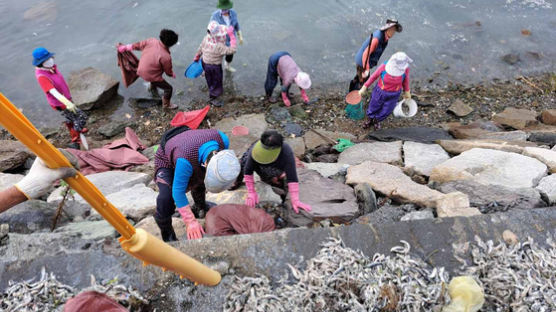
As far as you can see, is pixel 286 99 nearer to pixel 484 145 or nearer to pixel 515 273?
pixel 484 145

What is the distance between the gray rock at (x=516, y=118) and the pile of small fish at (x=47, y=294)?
6.22 metres

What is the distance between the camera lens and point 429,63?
794cm

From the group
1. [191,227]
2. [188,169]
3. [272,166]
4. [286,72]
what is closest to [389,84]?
[286,72]

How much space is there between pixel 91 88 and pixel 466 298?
7082mm

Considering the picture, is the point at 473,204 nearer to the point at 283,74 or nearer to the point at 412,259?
the point at 412,259

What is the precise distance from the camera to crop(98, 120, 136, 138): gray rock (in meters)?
6.27

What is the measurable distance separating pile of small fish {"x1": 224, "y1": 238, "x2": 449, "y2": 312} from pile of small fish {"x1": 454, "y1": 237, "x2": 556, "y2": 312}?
282mm

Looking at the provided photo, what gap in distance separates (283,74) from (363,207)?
3.22 metres

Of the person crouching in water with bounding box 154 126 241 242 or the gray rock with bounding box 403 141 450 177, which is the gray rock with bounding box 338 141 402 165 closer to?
the gray rock with bounding box 403 141 450 177

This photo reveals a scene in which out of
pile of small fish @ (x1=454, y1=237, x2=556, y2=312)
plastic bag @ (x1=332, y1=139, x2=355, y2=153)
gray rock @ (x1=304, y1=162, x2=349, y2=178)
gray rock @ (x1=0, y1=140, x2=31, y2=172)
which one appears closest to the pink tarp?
gray rock @ (x1=0, y1=140, x2=31, y2=172)

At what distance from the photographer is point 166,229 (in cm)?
339

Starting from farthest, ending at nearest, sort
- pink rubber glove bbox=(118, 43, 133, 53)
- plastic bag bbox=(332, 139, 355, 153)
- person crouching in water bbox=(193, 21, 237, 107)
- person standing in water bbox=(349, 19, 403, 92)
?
pink rubber glove bbox=(118, 43, 133, 53) → person crouching in water bbox=(193, 21, 237, 107) → plastic bag bbox=(332, 139, 355, 153) → person standing in water bbox=(349, 19, 403, 92)

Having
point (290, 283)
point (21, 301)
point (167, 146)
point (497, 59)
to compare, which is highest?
point (167, 146)

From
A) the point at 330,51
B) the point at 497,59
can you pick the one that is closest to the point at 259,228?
the point at 330,51
